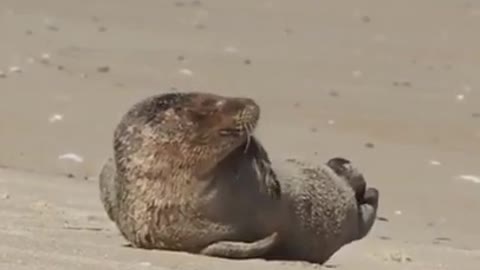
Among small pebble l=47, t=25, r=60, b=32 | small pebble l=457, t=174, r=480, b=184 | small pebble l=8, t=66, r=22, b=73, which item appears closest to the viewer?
small pebble l=457, t=174, r=480, b=184

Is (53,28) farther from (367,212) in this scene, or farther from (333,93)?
(367,212)

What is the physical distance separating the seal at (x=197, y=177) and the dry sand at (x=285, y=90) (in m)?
0.41

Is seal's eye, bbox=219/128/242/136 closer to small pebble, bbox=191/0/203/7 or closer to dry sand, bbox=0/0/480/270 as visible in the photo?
dry sand, bbox=0/0/480/270

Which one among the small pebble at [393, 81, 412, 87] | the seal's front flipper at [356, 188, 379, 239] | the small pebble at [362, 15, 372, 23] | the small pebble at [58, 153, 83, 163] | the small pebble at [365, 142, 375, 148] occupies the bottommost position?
the small pebble at [362, 15, 372, 23]

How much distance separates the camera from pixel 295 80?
31.9 feet

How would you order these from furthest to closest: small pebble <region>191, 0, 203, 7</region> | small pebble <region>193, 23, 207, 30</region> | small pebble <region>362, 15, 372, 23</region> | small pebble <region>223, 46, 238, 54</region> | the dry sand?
small pebble <region>191, 0, 203, 7</region> < small pebble <region>362, 15, 372, 23</region> < small pebble <region>193, 23, 207, 30</region> < small pebble <region>223, 46, 238, 54</region> < the dry sand

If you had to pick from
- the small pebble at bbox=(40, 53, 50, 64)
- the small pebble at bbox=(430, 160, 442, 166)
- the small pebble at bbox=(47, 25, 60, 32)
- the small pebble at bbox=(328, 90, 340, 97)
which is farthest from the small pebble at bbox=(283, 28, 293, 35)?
the small pebble at bbox=(430, 160, 442, 166)

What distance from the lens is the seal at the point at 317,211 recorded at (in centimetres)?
400

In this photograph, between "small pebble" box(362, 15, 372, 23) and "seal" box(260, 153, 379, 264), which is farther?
"small pebble" box(362, 15, 372, 23)

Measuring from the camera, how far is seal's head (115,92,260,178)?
12.3 feet

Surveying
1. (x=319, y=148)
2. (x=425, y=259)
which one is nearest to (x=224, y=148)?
(x=425, y=259)

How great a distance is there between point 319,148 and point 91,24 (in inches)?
131

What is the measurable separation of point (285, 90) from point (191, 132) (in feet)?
18.8

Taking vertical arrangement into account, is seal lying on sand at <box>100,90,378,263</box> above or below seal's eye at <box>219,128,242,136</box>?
below
